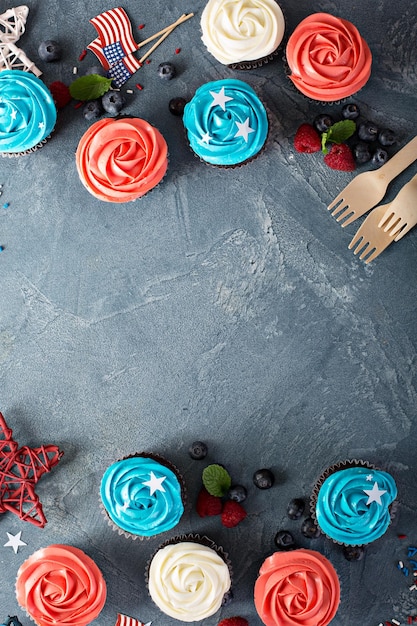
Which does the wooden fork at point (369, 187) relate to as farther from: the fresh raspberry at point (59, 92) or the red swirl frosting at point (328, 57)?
the fresh raspberry at point (59, 92)

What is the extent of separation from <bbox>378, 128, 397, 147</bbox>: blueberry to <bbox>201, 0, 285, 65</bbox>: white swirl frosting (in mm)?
543

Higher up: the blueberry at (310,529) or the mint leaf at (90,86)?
the mint leaf at (90,86)

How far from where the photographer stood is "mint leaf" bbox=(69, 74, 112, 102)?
272 cm

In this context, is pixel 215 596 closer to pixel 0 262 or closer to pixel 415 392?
pixel 415 392

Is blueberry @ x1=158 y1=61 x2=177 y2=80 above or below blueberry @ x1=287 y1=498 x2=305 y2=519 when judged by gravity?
above

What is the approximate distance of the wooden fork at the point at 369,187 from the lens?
8.75 feet

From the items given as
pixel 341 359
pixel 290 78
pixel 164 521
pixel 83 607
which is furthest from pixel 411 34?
pixel 83 607

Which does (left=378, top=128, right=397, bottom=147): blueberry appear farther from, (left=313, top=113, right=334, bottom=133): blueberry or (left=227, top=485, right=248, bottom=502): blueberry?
(left=227, top=485, right=248, bottom=502): blueberry

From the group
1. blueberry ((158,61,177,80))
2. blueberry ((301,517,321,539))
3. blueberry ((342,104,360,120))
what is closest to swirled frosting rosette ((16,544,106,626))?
blueberry ((301,517,321,539))

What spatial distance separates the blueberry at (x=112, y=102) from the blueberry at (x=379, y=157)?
1.04 metres

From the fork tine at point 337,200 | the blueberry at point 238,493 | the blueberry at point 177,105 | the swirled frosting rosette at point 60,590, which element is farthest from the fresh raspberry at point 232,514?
the blueberry at point 177,105

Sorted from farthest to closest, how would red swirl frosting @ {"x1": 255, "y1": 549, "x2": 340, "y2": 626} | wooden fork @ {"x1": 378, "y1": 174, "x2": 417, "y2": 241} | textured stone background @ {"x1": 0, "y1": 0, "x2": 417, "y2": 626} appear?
textured stone background @ {"x1": 0, "y1": 0, "x2": 417, "y2": 626} → wooden fork @ {"x1": 378, "y1": 174, "x2": 417, "y2": 241} → red swirl frosting @ {"x1": 255, "y1": 549, "x2": 340, "y2": 626}

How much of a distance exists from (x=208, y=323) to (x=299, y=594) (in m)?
1.09

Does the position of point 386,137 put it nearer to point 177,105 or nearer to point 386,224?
point 386,224
